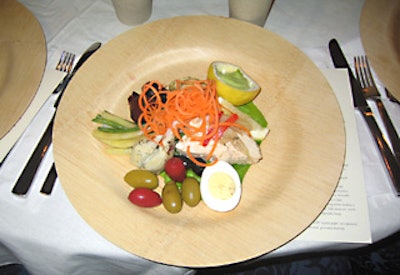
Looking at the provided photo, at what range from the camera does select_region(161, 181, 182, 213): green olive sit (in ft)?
4.28

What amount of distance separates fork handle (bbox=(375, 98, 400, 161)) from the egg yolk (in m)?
0.74

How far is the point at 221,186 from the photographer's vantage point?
137 cm

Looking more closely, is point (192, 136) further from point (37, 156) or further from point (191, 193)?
point (37, 156)

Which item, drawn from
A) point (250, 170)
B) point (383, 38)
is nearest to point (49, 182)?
point (250, 170)

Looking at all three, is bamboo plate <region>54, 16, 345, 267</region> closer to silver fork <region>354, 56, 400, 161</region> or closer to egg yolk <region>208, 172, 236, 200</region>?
egg yolk <region>208, 172, 236, 200</region>

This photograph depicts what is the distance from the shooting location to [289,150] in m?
1.47

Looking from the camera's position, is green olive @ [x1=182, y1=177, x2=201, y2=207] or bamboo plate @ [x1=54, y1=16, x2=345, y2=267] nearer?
bamboo plate @ [x1=54, y1=16, x2=345, y2=267]

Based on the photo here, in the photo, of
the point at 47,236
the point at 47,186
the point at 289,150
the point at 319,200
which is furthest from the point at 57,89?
the point at 319,200

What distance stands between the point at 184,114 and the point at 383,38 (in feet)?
3.60

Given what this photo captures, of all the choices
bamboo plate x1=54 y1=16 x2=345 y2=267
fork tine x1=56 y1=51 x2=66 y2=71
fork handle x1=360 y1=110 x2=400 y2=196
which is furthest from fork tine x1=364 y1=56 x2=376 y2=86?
fork tine x1=56 y1=51 x2=66 y2=71

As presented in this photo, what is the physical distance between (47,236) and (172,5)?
1.46 meters

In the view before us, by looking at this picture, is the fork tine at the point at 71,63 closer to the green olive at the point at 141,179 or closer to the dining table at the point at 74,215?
the dining table at the point at 74,215

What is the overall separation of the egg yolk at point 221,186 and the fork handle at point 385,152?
0.67m

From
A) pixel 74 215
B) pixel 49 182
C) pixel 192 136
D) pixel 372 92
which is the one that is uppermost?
pixel 372 92
